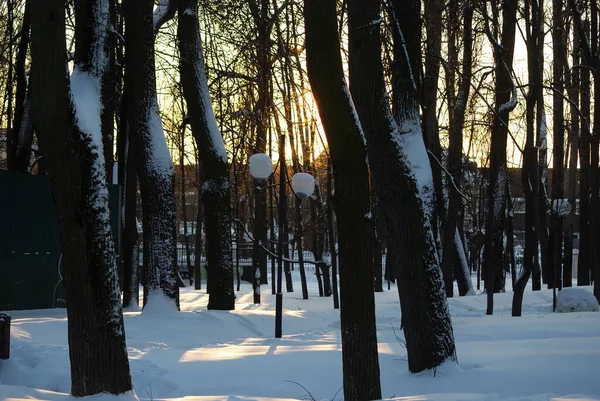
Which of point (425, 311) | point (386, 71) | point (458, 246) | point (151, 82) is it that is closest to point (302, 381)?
point (425, 311)

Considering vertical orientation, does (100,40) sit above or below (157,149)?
above


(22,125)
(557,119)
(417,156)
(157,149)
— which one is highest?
(557,119)

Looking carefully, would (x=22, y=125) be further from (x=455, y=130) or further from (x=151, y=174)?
(x=455, y=130)

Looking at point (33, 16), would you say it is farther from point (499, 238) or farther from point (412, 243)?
point (499, 238)

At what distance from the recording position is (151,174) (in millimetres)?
13531

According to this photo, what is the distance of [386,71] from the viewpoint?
474 inches

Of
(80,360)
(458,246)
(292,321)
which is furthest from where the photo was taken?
(458,246)

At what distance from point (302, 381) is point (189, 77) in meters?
7.78

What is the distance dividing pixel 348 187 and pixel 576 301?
1176 centimetres

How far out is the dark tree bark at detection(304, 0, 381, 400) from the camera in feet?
20.7

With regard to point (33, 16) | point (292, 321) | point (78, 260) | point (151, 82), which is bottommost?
point (292, 321)

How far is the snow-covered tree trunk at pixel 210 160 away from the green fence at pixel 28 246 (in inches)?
110

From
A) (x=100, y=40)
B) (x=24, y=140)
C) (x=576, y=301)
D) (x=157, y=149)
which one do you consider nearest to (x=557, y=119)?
(x=576, y=301)

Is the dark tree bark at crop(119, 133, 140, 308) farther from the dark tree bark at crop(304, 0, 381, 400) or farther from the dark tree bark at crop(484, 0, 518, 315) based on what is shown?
the dark tree bark at crop(304, 0, 381, 400)
